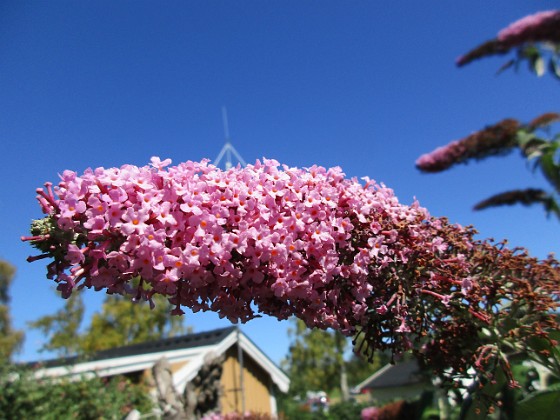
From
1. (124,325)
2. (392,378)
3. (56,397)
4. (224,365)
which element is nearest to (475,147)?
(56,397)

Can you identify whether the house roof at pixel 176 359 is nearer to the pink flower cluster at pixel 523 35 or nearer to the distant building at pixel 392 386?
the pink flower cluster at pixel 523 35

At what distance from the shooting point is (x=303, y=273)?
149 centimetres

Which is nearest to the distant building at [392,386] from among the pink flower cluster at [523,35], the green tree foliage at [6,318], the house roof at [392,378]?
the house roof at [392,378]

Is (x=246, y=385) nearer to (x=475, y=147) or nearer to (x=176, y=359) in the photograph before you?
(x=176, y=359)

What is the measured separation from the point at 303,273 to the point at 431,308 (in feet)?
1.69

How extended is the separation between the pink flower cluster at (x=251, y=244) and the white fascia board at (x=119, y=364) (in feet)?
26.2

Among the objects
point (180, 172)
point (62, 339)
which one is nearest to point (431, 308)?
point (180, 172)

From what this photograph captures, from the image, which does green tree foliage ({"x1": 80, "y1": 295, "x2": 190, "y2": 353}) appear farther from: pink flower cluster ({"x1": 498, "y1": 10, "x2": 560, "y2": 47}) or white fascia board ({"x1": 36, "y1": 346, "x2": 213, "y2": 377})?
pink flower cluster ({"x1": 498, "y1": 10, "x2": 560, "y2": 47})

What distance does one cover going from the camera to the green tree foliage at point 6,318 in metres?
26.7

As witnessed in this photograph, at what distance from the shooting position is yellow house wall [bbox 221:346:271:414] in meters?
13.5

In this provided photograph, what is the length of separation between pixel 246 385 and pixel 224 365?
1.02 metres

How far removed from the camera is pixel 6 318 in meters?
29.2

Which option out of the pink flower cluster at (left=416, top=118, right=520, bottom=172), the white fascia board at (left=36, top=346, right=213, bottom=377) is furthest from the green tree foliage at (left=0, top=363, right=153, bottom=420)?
the pink flower cluster at (left=416, top=118, right=520, bottom=172)

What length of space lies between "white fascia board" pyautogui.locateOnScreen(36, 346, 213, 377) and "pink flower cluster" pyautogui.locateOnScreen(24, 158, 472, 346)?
7.97 m
